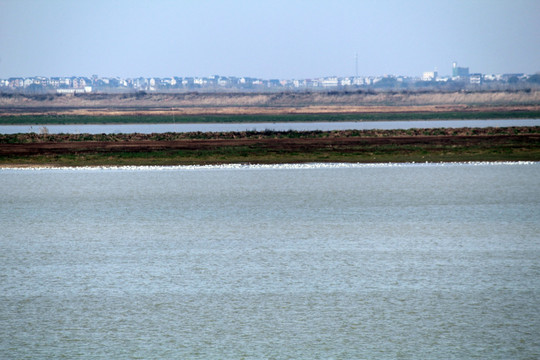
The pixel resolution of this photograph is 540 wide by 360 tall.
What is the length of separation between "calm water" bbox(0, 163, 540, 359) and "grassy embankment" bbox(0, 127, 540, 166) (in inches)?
588

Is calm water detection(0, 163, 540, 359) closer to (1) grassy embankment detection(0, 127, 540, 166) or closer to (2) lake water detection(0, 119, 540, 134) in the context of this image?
(1) grassy embankment detection(0, 127, 540, 166)

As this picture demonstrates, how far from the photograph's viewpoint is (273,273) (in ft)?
55.9

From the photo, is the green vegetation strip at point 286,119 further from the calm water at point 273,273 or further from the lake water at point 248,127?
the calm water at point 273,273

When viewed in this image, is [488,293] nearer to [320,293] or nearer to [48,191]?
[320,293]

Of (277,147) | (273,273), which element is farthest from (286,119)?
(273,273)

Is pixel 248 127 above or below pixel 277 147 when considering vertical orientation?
below

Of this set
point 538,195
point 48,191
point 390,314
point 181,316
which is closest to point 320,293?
point 390,314

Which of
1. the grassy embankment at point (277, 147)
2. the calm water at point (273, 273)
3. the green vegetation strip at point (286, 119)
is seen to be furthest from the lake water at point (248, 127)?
the calm water at point (273, 273)

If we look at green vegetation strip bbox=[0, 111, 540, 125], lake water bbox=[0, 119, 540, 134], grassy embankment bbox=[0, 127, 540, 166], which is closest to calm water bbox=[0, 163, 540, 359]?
grassy embankment bbox=[0, 127, 540, 166]

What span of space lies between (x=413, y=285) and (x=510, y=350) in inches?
161

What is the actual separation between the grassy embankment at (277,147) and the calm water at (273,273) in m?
14.9

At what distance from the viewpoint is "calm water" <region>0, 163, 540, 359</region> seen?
1238 cm

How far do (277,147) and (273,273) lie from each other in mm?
36254

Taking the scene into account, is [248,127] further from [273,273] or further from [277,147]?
[273,273]
